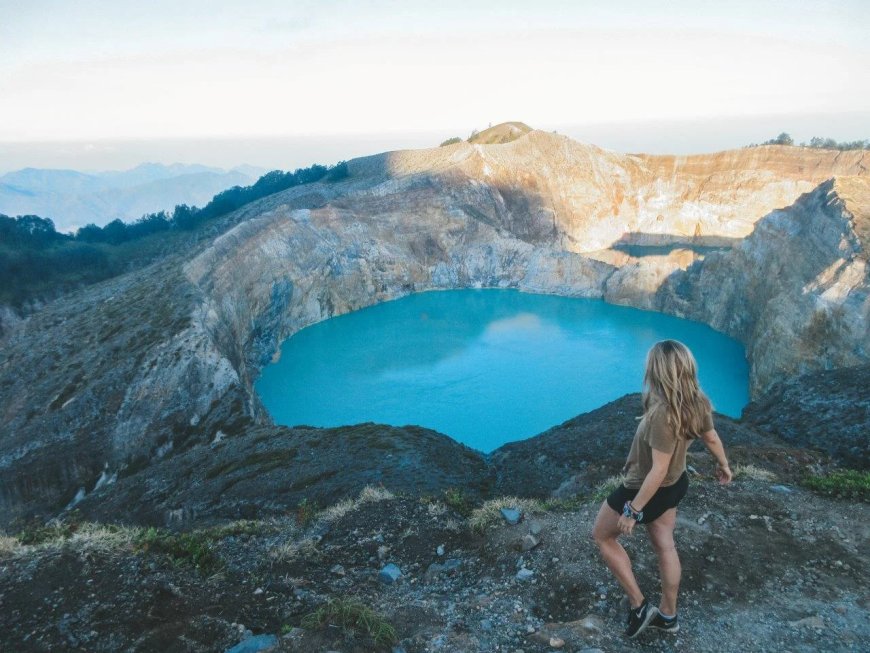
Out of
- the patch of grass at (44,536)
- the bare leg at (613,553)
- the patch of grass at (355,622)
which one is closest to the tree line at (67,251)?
the patch of grass at (44,536)

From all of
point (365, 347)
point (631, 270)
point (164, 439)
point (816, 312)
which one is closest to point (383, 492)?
point (164, 439)

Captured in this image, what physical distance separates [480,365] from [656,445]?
3280 centimetres

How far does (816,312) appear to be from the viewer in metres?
25.0

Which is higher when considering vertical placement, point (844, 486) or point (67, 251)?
point (67, 251)

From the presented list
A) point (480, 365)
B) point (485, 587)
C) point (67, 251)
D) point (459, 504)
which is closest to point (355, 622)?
point (485, 587)

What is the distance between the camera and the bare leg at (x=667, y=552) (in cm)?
450

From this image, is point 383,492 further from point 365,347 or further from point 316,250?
point 316,250

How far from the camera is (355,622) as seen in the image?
4.86m

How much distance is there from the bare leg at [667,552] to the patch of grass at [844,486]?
4.61 meters

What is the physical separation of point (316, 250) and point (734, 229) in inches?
1977

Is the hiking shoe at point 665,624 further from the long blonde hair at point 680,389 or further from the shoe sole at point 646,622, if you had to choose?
the long blonde hair at point 680,389

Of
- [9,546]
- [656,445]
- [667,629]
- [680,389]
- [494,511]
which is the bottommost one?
[494,511]

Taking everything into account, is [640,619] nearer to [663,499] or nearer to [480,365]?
[663,499]

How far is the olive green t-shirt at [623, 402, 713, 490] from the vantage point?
13.5 ft
